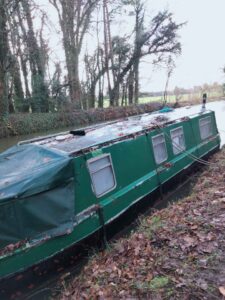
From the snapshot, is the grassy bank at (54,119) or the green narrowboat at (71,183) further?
the grassy bank at (54,119)

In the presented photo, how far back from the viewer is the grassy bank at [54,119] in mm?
15966

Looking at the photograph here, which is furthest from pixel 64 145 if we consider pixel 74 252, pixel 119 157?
pixel 74 252

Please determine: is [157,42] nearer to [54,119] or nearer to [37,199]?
[54,119]

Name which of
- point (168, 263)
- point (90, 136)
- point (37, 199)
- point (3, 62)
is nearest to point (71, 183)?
point (37, 199)

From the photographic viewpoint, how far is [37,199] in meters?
4.02

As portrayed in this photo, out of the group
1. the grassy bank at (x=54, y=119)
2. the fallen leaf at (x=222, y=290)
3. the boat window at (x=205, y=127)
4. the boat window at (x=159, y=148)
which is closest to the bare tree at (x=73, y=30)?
the grassy bank at (x=54, y=119)

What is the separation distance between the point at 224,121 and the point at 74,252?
1554cm

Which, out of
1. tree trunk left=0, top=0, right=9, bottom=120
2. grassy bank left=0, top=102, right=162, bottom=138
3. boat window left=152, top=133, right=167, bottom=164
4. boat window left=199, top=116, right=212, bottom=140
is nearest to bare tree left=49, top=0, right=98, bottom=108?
grassy bank left=0, top=102, right=162, bottom=138

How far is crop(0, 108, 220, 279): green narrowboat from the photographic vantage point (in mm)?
3840

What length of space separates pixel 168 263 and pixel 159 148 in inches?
162

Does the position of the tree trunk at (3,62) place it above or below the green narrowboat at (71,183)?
above

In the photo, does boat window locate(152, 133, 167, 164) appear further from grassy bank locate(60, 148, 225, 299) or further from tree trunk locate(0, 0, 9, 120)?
tree trunk locate(0, 0, 9, 120)

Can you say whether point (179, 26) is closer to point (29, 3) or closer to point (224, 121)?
point (224, 121)

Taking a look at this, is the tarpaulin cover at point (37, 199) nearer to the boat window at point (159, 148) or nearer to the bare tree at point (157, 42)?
the boat window at point (159, 148)
